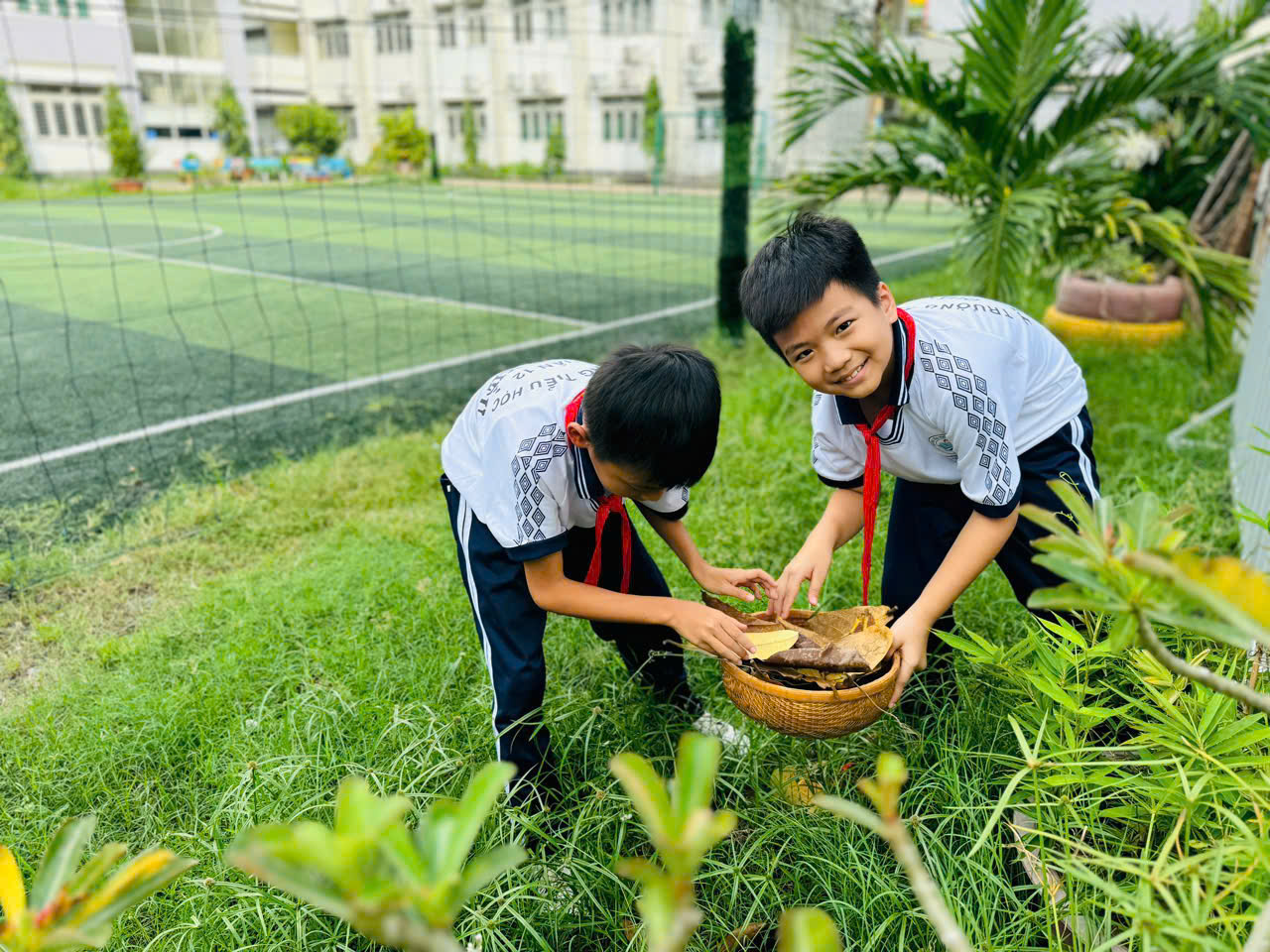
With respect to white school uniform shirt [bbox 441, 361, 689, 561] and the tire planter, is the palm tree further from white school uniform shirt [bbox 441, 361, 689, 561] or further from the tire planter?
white school uniform shirt [bbox 441, 361, 689, 561]

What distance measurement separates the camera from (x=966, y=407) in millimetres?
1581

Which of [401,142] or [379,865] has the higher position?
[401,142]

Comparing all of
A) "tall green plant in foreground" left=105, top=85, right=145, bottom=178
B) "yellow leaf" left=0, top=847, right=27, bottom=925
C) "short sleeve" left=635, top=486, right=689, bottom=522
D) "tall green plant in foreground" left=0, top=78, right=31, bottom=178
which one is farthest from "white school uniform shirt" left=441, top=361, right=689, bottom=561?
"tall green plant in foreground" left=105, top=85, right=145, bottom=178

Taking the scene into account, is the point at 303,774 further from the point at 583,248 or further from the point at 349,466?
the point at 583,248

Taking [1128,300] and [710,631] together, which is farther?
[1128,300]

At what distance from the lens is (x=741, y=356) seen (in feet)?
18.6

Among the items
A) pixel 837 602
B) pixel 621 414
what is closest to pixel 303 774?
pixel 621 414

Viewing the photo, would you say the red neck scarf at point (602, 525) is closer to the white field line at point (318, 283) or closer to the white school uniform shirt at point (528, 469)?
the white school uniform shirt at point (528, 469)

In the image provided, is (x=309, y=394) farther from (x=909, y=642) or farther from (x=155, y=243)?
(x=155, y=243)

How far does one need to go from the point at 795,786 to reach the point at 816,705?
43 cm

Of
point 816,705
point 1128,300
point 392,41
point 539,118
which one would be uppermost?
point 392,41

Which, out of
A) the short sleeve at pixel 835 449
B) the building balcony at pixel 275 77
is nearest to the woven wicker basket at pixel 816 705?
the short sleeve at pixel 835 449

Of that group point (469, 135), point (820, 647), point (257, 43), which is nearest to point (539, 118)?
point (469, 135)

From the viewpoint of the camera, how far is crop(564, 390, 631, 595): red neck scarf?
162 cm
